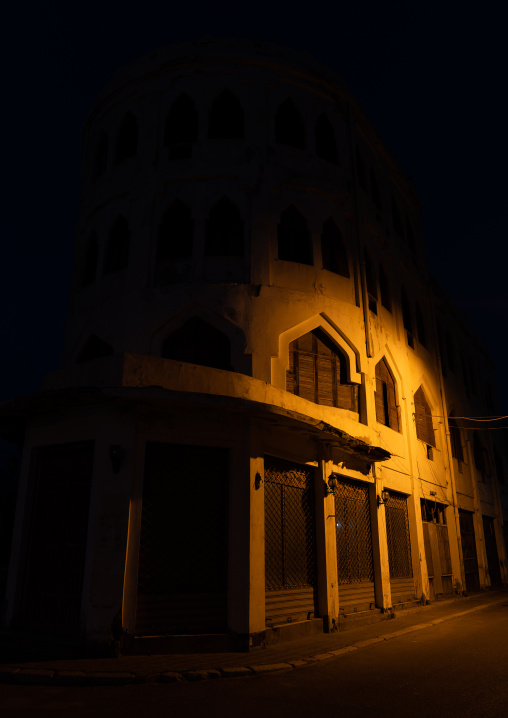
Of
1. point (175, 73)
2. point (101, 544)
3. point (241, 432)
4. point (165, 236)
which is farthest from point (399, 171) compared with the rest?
point (101, 544)

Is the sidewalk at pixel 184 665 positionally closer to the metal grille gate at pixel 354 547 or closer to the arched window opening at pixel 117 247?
the metal grille gate at pixel 354 547

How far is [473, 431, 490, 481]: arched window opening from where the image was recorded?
76.0ft

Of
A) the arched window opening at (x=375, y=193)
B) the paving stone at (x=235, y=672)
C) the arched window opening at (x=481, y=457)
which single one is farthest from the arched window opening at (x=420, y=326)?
the paving stone at (x=235, y=672)

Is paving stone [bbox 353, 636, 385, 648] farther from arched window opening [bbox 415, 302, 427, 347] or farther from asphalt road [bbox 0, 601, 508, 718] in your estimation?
arched window opening [bbox 415, 302, 427, 347]

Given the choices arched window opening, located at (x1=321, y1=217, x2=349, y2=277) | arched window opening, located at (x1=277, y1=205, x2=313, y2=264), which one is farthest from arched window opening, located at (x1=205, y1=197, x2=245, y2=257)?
arched window opening, located at (x1=321, y1=217, x2=349, y2=277)

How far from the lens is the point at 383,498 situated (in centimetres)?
1388

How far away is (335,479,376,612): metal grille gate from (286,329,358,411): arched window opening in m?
2.00

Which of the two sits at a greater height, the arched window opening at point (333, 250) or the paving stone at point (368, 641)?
the arched window opening at point (333, 250)

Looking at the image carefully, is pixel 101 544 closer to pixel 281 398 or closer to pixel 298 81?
pixel 281 398

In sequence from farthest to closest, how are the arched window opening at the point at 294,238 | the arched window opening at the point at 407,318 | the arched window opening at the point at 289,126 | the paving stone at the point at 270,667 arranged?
the arched window opening at the point at 407,318 → the arched window opening at the point at 289,126 → the arched window opening at the point at 294,238 → the paving stone at the point at 270,667

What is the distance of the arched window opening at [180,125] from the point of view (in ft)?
47.9

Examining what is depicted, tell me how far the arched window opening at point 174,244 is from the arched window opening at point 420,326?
9476mm

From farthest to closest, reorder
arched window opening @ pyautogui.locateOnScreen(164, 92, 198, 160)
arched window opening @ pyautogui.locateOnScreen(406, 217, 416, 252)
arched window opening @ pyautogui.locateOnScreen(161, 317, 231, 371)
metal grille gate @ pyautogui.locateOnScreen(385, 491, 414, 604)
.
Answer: arched window opening @ pyautogui.locateOnScreen(406, 217, 416, 252), arched window opening @ pyautogui.locateOnScreen(164, 92, 198, 160), metal grille gate @ pyautogui.locateOnScreen(385, 491, 414, 604), arched window opening @ pyautogui.locateOnScreen(161, 317, 231, 371)

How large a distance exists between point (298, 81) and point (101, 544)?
13.3 m
